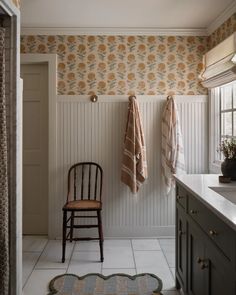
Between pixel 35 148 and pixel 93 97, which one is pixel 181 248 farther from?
pixel 35 148

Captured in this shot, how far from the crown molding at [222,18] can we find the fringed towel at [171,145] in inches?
34.9

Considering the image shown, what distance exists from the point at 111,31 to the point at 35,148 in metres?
1.66

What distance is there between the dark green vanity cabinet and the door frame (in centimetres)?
172

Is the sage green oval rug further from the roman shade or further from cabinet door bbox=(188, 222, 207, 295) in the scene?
the roman shade

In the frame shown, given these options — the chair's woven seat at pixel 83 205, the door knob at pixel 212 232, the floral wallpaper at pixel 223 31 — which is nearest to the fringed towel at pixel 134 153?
the chair's woven seat at pixel 83 205

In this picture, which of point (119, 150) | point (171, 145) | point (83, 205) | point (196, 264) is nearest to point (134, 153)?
point (119, 150)

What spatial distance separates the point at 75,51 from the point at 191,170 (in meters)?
1.97

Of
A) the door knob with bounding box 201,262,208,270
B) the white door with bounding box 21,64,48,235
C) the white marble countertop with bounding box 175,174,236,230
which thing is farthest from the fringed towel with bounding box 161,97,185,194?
the door knob with bounding box 201,262,208,270

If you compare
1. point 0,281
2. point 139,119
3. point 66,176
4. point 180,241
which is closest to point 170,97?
point 139,119

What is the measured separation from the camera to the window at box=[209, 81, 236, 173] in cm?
A: 331

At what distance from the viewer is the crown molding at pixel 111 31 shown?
12.0 feet

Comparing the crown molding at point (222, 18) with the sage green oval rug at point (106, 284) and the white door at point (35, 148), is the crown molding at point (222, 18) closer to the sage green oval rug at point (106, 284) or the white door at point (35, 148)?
the white door at point (35, 148)

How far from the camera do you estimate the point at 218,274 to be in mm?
1564

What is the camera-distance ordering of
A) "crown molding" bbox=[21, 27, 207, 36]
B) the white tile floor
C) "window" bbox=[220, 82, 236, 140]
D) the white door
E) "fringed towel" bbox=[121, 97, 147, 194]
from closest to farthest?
1. the white tile floor
2. "window" bbox=[220, 82, 236, 140]
3. "fringed towel" bbox=[121, 97, 147, 194]
4. "crown molding" bbox=[21, 27, 207, 36]
5. the white door
